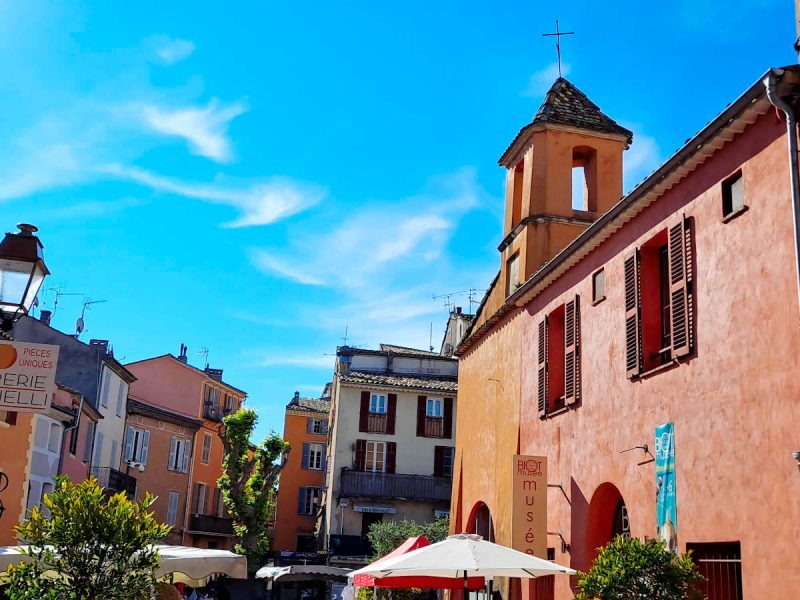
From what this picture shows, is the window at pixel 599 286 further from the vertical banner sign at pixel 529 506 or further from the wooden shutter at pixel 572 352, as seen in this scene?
the vertical banner sign at pixel 529 506

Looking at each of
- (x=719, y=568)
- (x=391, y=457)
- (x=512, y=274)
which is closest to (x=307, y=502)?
(x=391, y=457)

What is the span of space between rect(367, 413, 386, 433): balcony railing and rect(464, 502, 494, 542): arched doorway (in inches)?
891

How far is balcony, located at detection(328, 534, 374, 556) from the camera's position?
133 feet

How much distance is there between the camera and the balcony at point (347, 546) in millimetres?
40656

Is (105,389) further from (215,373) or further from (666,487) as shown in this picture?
(666,487)

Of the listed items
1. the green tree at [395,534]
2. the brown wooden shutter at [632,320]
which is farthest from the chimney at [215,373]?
the brown wooden shutter at [632,320]

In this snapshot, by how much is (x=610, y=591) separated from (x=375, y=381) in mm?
34370

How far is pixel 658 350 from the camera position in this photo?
40.9ft

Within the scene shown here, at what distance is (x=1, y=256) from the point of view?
717cm

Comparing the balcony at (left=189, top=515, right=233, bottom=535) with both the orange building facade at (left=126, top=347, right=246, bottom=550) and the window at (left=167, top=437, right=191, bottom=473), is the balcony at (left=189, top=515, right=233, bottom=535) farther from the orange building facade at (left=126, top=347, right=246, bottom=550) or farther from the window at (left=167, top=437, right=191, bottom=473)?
the window at (left=167, top=437, right=191, bottom=473)

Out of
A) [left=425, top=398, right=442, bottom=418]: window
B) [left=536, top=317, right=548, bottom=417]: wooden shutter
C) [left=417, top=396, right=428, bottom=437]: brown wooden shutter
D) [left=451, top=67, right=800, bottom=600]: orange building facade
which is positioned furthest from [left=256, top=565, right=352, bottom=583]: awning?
[left=536, top=317, right=548, bottom=417]: wooden shutter

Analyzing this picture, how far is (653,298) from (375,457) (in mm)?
32009

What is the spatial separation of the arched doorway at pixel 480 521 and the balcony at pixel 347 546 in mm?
20743

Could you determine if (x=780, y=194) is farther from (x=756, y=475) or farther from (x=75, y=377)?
(x=75, y=377)
